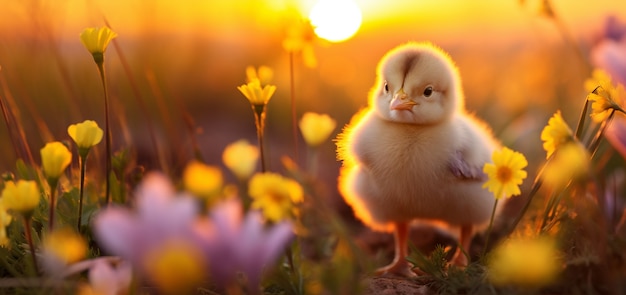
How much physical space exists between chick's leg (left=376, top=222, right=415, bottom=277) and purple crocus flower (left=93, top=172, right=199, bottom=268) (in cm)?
108

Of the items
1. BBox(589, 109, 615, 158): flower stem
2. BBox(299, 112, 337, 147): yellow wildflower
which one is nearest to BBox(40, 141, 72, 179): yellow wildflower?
BBox(299, 112, 337, 147): yellow wildflower

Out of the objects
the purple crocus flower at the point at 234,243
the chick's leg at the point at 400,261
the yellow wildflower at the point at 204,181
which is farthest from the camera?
the chick's leg at the point at 400,261

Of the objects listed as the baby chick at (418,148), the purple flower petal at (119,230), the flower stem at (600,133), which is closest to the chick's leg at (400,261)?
the baby chick at (418,148)

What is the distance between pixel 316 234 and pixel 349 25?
916mm

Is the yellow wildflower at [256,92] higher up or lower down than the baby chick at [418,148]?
higher up

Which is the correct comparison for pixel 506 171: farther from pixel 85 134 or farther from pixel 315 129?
pixel 85 134

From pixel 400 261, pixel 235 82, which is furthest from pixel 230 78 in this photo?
pixel 400 261

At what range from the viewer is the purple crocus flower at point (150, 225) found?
0.96 meters

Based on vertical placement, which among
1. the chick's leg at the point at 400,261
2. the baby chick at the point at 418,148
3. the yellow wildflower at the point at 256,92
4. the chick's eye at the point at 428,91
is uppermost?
the yellow wildflower at the point at 256,92

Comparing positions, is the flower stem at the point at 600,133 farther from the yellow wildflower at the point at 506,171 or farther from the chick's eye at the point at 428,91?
the chick's eye at the point at 428,91

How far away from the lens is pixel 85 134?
142cm

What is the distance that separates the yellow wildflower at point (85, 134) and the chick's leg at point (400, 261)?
3.16 feet

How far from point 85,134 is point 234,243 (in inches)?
21.6

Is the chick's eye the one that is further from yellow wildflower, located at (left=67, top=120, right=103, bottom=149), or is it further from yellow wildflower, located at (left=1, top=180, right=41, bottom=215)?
yellow wildflower, located at (left=1, top=180, right=41, bottom=215)
